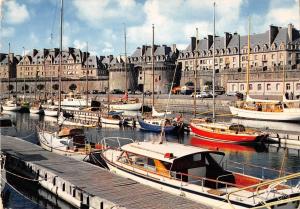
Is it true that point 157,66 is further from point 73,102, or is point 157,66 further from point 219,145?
point 219,145

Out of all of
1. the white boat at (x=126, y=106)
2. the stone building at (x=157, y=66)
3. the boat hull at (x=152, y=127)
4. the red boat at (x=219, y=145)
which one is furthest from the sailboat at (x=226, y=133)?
the stone building at (x=157, y=66)

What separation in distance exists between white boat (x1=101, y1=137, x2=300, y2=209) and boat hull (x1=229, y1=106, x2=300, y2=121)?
38863mm

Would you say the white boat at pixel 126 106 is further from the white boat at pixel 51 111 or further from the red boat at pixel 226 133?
the red boat at pixel 226 133

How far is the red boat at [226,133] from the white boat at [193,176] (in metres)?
17.7

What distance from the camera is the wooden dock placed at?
14.8 meters

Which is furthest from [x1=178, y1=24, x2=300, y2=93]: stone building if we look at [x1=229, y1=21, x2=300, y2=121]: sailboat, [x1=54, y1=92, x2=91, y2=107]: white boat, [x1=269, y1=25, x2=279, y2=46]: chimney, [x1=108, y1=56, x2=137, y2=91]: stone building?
[x1=54, y1=92, x2=91, y2=107]: white boat

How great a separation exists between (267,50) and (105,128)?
57681mm

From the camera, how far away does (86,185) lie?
17.4 m

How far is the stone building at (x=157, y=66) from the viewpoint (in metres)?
107

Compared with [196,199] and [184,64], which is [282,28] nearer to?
[184,64]

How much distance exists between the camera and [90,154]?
23.8 m

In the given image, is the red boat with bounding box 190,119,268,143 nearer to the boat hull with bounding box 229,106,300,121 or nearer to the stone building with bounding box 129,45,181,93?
the boat hull with bounding box 229,106,300,121

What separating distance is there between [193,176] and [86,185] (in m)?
4.84

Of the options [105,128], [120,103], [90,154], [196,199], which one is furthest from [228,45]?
[196,199]
